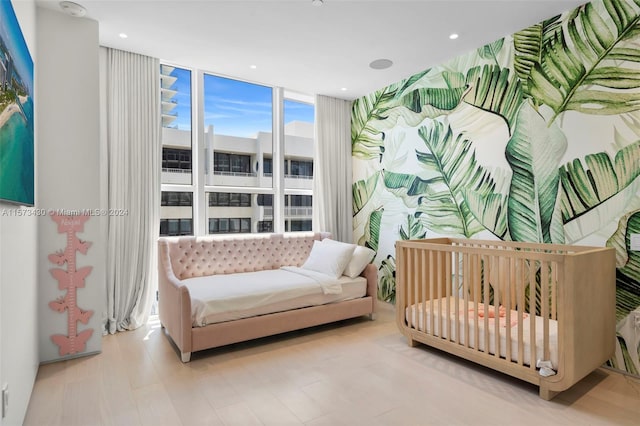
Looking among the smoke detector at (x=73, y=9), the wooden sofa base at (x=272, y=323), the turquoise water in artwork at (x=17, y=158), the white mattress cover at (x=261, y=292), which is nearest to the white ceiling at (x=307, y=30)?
the smoke detector at (x=73, y=9)

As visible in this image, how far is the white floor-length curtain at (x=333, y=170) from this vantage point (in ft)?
15.9

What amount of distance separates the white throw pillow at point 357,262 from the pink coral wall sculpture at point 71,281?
239cm

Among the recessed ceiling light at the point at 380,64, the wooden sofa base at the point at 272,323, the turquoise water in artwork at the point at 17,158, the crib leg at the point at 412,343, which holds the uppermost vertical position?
the recessed ceiling light at the point at 380,64

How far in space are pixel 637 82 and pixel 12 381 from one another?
4.20m

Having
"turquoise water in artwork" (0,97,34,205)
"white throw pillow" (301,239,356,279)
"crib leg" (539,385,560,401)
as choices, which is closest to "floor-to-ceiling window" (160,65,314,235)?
"white throw pillow" (301,239,356,279)

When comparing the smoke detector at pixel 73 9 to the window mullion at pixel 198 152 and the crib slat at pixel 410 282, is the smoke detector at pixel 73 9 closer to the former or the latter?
the window mullion at pixel 198 152

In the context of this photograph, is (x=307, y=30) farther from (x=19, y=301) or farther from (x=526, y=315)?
(x=526, y=315)

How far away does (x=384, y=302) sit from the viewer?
4582 mm

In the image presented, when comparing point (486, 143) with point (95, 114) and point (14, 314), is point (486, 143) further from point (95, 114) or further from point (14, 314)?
point (14, 314)

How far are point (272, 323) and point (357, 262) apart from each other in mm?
1148

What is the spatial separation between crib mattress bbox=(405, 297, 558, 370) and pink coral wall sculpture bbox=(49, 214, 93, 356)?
2.74 metres

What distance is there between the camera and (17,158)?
5.84 feet

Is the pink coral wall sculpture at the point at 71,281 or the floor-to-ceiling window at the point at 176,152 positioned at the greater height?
the floor-to-ceiling window at the point at 176,152

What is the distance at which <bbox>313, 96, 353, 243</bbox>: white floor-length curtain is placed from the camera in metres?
4.83
